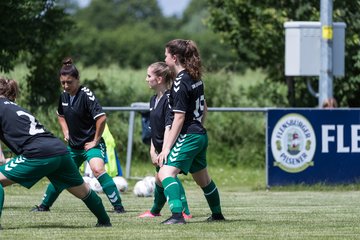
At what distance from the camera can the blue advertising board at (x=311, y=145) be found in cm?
1827

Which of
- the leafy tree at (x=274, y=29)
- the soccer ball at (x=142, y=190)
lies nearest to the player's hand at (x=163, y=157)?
the soccer ball at (x=142, y=190)

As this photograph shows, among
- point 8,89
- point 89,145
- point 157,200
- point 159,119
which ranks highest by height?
point 8,89

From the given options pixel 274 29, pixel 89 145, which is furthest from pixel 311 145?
pixel 274 29

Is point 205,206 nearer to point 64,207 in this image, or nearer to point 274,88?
point 64,207

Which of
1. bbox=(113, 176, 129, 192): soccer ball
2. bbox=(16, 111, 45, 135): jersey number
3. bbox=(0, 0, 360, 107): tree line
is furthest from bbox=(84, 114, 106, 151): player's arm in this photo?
bbox=(0, 0, 360, 107): tree line

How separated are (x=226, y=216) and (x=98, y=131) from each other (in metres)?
1.78

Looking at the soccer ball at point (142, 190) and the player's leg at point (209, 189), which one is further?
the soccer ball at point (142, 190)

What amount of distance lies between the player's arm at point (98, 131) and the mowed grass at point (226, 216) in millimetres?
808

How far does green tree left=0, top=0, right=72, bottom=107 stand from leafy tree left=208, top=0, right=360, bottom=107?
148 inches

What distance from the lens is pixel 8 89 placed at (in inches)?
426

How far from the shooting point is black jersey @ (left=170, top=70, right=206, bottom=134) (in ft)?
36.1

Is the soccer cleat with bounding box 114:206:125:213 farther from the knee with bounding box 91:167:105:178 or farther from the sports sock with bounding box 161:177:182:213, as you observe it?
the sports sock with bounding box 161:177:182:213

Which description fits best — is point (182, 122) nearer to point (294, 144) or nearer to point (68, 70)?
point (68, 70)

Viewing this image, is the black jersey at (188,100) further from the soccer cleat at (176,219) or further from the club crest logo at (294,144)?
the club crest logo at (294,144)
